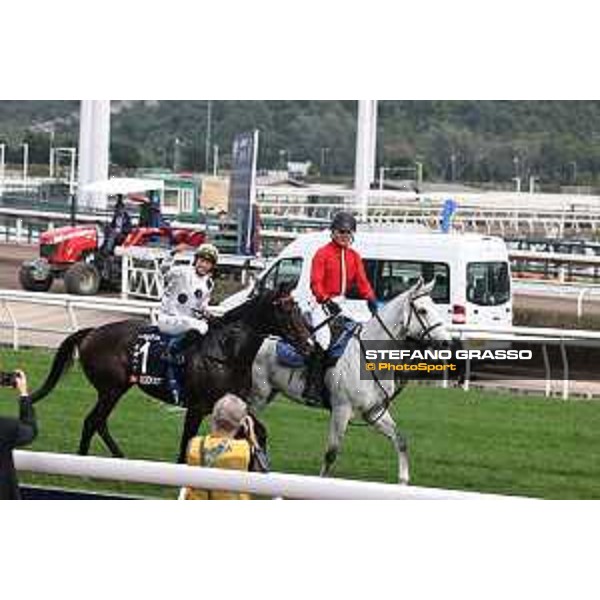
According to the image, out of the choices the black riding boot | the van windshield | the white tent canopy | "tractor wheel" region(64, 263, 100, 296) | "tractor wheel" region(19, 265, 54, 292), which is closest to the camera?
the black riding boot

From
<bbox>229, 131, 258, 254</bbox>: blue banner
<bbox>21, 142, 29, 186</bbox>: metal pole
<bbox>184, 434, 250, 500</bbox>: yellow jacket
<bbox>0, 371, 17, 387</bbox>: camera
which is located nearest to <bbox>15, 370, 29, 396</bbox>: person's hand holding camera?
<bbox>0, 371, 17, 387</bbox>: camera

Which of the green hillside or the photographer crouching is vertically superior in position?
the green hillside

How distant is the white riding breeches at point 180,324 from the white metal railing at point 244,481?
3383 mm

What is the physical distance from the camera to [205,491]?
606 cm

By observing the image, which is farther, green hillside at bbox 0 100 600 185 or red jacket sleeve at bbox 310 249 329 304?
green hillside at bbox 0 100 600 185

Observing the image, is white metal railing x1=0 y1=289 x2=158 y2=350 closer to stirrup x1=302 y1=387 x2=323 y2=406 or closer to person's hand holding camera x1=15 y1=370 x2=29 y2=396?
stirrup x1=302 y1=387 x2=323 y2=406

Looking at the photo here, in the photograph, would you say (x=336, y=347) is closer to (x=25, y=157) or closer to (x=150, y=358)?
(x=150, y=358)

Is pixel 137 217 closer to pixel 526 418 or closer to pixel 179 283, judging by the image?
pixel 526 418

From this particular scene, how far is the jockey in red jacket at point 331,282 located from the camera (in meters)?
9.66

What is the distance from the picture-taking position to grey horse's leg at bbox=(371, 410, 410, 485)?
945cm

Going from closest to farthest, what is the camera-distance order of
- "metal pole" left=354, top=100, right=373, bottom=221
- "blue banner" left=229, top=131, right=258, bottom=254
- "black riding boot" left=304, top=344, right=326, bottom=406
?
"black riding boot" left=304, top=344, right=326, bottom=406
"blue banner" left=229, top=131, right=258, bottom=254
"metal pole" left=354, top=100, right=373, bottom=221

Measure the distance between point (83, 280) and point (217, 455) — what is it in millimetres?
10797

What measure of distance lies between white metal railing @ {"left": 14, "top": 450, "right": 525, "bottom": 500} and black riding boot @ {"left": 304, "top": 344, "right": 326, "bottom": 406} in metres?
3.59

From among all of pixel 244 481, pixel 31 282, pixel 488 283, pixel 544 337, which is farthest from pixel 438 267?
pixel 244 481
